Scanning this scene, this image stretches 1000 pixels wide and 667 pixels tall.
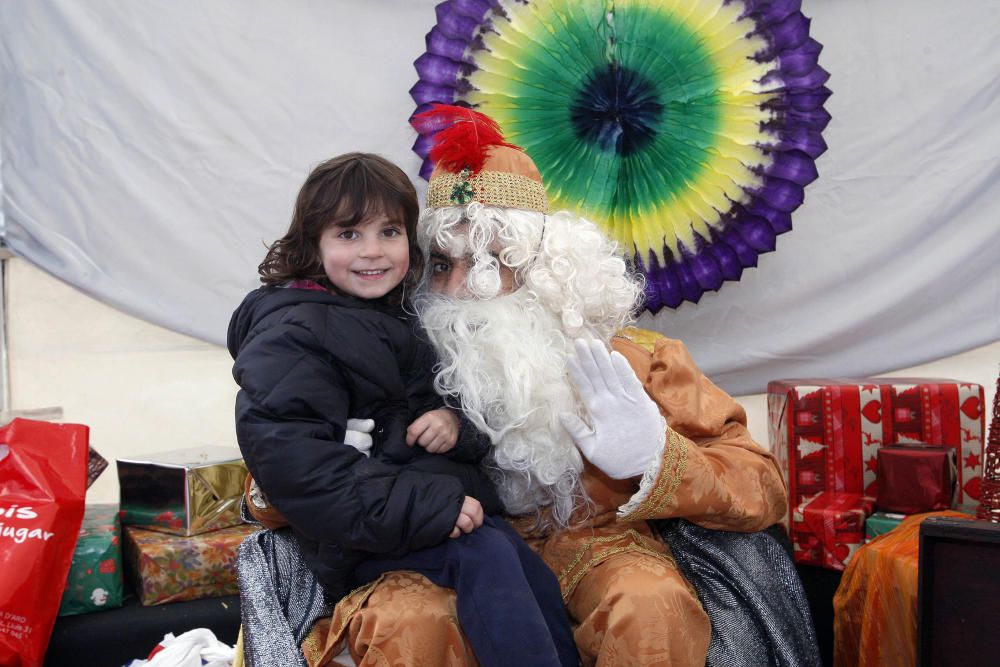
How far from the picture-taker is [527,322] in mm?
1981

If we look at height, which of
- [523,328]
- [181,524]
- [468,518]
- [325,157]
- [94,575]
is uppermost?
[325,157]

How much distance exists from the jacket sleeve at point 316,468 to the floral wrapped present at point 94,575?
2.84 ft

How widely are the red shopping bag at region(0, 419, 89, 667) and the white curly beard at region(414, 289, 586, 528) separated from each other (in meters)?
0.97

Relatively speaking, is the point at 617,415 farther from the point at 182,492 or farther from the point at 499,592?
the point at 182,492

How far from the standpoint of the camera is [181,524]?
2334 mm

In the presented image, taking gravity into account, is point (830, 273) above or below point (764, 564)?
above

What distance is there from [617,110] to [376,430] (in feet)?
3.57

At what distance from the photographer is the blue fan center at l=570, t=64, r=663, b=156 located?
2.29 metres

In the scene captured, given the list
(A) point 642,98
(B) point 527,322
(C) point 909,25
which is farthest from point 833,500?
(C) point 909,25

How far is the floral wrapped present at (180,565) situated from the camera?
2.27 meters

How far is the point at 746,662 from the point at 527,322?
85 centimetres

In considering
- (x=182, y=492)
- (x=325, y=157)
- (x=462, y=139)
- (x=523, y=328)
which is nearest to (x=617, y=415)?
(x=523, y=328)

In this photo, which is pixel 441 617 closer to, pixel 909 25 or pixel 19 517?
pixel 19 517

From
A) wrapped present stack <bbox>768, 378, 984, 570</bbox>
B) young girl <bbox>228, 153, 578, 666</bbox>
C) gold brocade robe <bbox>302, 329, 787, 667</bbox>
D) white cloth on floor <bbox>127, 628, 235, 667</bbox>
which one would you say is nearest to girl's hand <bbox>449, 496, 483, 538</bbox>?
young girl <bbox>228, 153, 578, 666</bbox>
